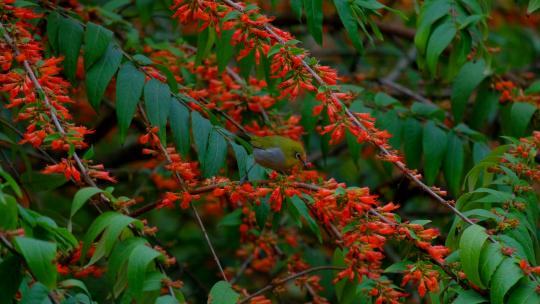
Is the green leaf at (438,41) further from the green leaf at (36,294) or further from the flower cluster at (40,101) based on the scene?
the green leaf at (36,294)

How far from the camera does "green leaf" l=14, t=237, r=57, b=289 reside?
209 centimetres

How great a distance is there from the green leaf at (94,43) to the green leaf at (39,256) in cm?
122

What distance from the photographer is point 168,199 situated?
2.81 metres

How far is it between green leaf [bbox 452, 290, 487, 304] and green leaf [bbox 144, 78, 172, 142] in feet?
3.97

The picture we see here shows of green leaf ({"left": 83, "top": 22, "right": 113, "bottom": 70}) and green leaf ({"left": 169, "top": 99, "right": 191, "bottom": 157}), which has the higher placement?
green leaf ({"left": 83, "top": 22, "right": 113, "bottom": 70})

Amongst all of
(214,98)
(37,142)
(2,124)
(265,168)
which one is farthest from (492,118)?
(37,142)

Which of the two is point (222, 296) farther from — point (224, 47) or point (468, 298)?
point (224, 47)

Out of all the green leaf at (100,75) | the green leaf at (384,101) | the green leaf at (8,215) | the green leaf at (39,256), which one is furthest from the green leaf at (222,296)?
the green leaf at (384,101)

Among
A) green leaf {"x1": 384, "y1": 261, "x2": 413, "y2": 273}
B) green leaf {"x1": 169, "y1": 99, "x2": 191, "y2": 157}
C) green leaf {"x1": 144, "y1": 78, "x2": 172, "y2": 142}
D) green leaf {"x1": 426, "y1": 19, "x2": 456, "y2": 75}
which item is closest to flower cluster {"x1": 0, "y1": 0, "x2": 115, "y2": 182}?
green leaf {"x1": 144, "y1": 78, "x2": 172, "y2": 142}

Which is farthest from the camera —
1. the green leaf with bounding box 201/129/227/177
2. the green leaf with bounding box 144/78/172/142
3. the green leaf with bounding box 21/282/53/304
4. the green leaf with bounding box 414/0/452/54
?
the green leaf with bounding box 414/0/452/54

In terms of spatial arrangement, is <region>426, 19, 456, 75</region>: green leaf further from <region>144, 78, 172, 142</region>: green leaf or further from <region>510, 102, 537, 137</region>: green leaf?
<region>144, 78, 172, 142</region>: green leaf

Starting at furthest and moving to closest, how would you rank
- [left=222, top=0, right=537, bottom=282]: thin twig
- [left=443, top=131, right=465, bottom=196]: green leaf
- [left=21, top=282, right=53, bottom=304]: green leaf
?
[left=443, top=131, right=465, bottom=196]: green leaf, [left=222, top=0, right=537, bottom=282]: thin twig, [left=21, top=282, right=53, bottom=304]: green leaf

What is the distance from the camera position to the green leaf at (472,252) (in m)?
2.56

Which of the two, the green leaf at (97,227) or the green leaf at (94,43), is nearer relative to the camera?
the green leaf at (97,227)
